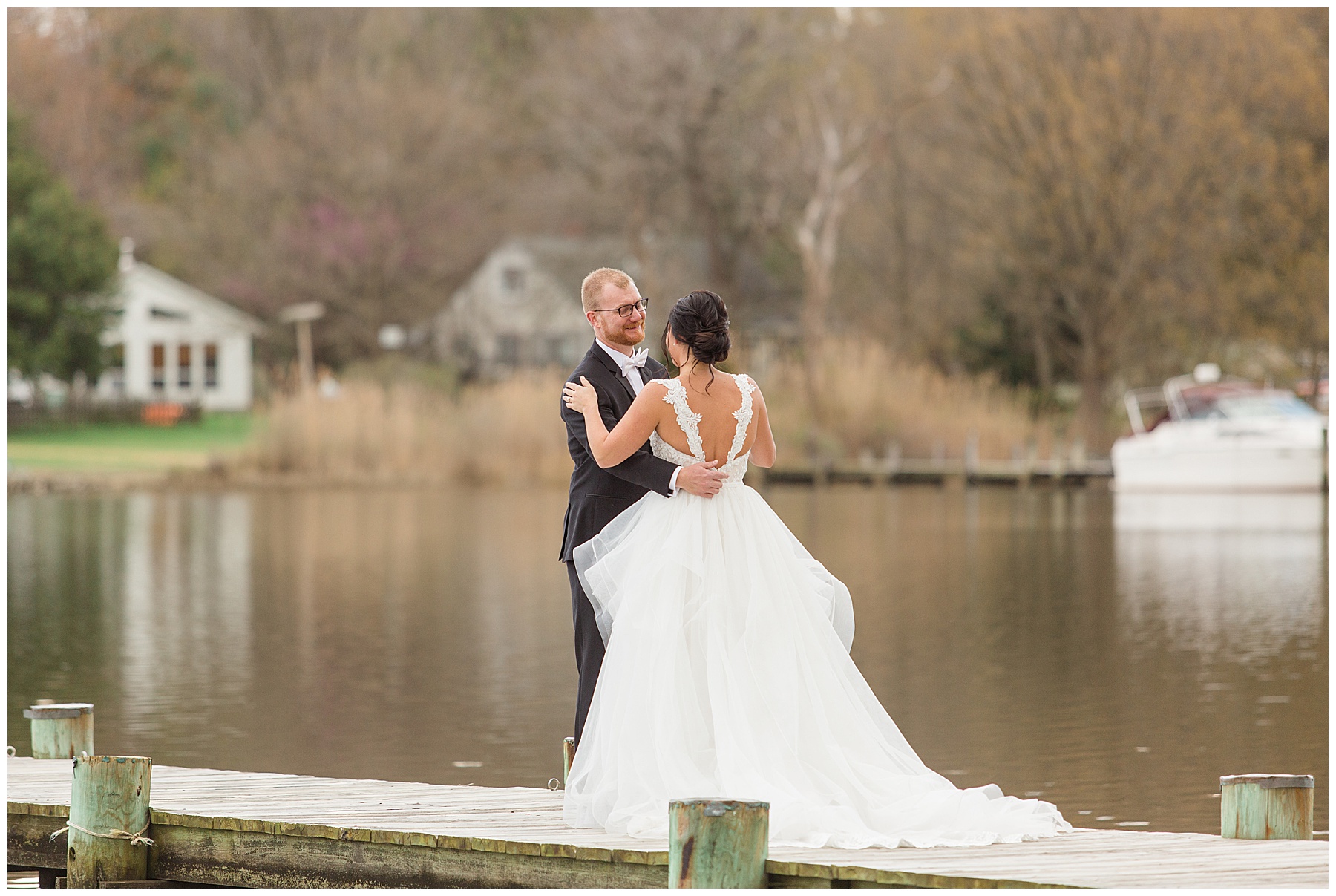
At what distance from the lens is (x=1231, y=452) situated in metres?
34.6

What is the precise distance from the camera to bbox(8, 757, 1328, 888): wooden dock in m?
5.45

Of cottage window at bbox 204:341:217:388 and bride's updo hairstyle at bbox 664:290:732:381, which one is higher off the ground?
cottage window at bbox 204:341:217:388

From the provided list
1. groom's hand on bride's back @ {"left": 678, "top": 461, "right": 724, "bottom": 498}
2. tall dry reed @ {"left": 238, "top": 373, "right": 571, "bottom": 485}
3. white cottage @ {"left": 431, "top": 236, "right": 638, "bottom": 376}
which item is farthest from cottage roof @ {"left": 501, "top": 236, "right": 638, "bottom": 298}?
groom's hand on bride's back @ {"left": 678, "top": 461, "right": 724, "bottom": 498}

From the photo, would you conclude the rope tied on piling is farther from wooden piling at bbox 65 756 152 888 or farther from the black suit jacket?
the black suit jacket

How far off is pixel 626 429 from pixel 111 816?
7.43 feet

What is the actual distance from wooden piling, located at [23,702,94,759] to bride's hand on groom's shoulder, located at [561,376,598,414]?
Answer: 10.4 feet

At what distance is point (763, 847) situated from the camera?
5.50m

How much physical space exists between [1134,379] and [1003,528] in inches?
754

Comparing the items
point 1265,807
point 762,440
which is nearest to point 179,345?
point 762,440

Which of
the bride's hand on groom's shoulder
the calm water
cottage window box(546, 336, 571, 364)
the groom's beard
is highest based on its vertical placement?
cottage window box(546, 336, 571, 364)

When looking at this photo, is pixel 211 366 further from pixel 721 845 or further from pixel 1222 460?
pixel 721 845

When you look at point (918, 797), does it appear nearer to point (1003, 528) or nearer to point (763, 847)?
point (763, 847)

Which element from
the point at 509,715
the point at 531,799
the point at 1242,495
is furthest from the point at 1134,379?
the point at 531,799

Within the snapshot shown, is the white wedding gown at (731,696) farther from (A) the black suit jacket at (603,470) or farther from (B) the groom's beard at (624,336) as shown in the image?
(B) the groom's beard at (624,336)
